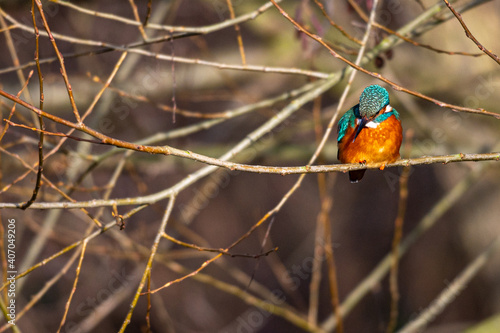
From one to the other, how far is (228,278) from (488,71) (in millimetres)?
6293

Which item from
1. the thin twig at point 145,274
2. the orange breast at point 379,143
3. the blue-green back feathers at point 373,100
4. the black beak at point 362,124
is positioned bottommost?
the thin twig at point 145,274

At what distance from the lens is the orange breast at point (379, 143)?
2.62m

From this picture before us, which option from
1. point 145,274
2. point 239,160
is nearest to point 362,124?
point 145,274

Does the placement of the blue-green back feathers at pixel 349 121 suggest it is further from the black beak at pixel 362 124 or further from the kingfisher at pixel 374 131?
the black beak at pixel 362 124

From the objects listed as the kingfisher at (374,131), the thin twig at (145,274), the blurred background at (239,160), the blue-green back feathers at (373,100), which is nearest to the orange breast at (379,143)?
the kingfisher at (374,131)

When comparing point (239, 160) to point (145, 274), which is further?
point (239, 160)

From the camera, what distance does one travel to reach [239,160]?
4500 mm

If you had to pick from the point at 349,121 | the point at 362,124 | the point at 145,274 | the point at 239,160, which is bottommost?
the point at 145,274

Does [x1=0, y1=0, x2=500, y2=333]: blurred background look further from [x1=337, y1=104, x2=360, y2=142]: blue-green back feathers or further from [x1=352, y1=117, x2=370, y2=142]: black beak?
[x1=352, y1=117, x2=370, y2=142]: black beak

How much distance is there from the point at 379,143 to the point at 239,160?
6.62ft

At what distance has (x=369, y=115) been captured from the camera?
2604 millimetres

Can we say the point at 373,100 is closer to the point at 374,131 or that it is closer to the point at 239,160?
the point at 374,131

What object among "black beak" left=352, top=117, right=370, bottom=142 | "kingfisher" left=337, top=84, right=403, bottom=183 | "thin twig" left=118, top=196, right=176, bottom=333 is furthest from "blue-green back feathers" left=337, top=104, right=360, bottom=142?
"thin twig" left=118, top=196, right=176, bottom=333

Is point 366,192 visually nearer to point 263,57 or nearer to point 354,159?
point 263,57
